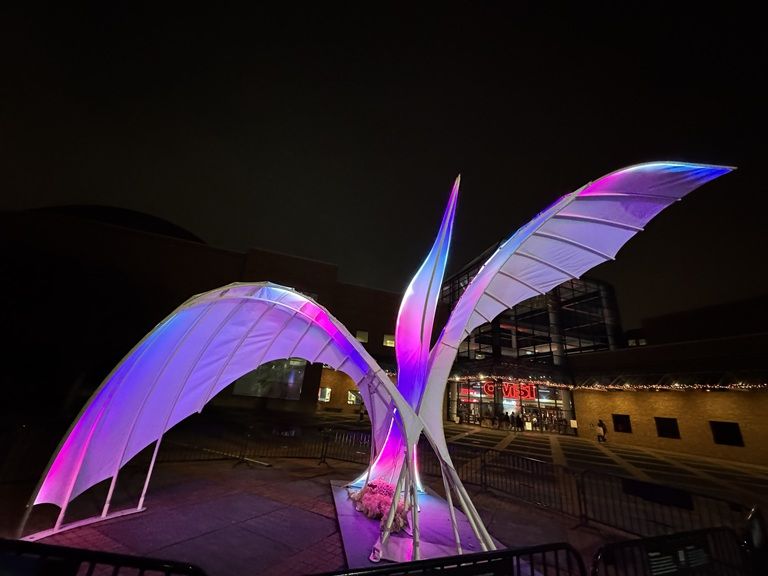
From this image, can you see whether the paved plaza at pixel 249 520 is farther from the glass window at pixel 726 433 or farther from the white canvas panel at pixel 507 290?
the glass window at pixel 726 433

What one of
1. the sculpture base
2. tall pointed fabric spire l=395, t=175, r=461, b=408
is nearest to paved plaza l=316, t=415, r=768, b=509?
the sculpture base

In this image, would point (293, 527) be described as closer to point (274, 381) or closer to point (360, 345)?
point (360, 345)

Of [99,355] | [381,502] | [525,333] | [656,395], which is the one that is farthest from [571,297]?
[99,355]

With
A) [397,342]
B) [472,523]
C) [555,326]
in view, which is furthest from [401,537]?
[555,326]

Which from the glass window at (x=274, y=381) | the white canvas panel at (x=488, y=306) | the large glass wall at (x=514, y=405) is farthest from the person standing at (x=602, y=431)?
the white canvas panel at (x=488, y=306)

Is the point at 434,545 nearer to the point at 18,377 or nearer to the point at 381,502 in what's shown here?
the point at 381,502

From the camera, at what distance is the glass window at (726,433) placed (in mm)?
17634

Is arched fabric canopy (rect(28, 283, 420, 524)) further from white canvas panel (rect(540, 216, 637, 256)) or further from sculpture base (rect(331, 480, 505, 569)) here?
white canvas panel (rect(540, 216, 637, 256))

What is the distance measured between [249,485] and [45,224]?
26345 mm

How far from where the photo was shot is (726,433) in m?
18.1

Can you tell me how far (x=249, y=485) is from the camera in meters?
8.33

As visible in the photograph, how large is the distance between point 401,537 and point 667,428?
922 inches

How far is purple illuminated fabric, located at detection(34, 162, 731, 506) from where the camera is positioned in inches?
222

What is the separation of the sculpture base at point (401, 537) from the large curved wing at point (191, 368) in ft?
5.50
